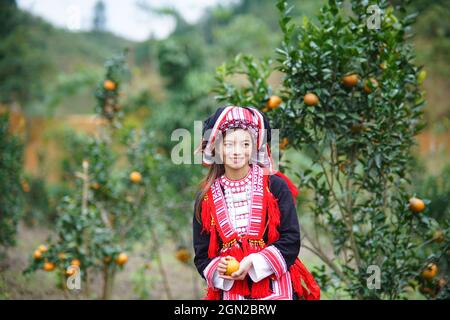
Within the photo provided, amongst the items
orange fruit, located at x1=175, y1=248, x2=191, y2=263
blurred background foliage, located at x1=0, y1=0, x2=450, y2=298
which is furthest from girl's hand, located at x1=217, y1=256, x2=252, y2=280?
orange fruit, located at x1=175, y1=248, x2=191, y2=263

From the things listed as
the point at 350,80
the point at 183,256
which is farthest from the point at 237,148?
the point at 183,256

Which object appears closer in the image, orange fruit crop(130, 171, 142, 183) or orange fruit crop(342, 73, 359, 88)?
orange fruit crop(342, 73, 359, 88)

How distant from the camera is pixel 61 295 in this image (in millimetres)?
4102

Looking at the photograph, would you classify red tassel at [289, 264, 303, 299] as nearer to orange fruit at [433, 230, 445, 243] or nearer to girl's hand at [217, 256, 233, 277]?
girl's hand at [217, 256, 233, 277]

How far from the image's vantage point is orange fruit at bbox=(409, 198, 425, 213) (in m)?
2.70

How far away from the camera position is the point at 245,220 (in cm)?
211

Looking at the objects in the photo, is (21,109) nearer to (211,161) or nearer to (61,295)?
(61,295)

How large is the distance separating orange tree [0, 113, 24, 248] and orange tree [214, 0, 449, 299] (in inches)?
119

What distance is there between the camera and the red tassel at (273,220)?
2.08m

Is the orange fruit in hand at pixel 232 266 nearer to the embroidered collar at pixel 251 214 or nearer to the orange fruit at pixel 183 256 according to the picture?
the embroidered collar at pixel 251 214

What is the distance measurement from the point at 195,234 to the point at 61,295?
8.31 feet

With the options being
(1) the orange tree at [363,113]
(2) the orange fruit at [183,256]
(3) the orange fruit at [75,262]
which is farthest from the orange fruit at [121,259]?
(1) the orange tree at [363,113]

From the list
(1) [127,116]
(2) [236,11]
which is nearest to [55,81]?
(1) [127,116]

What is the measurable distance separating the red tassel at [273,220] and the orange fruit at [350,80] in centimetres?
103
